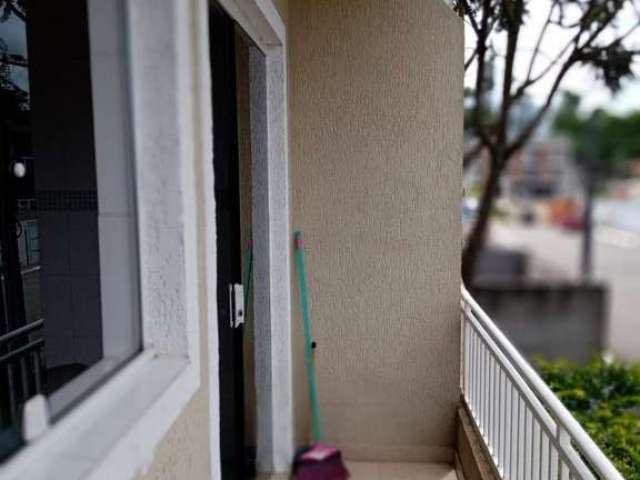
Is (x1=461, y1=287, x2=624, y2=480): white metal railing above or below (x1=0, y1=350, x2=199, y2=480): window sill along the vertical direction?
below

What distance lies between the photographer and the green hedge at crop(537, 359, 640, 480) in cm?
249

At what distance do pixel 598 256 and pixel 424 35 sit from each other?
31726mm

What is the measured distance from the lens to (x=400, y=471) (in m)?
2.99

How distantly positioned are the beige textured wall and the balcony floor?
5 centimetres

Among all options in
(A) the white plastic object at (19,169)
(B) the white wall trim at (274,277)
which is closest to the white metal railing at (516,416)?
(B) the white wall trim at (274,277)

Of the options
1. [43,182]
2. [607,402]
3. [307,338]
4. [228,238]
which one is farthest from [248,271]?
[607,402]

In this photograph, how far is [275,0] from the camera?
2.35 metres

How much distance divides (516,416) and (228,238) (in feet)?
4.19

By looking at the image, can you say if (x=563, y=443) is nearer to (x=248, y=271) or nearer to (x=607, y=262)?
(x=248, y=271)

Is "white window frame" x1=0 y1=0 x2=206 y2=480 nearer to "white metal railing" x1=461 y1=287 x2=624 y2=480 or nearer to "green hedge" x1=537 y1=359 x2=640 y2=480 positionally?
"white metal railing" x1=461 y1=287 x2=624 y2=480

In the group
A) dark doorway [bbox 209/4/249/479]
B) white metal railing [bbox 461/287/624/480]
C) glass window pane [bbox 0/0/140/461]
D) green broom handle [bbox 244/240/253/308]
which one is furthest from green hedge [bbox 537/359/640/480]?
glass window pane [bbox 0/0/140/461]

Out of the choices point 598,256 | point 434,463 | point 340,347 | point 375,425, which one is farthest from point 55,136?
point 598,256

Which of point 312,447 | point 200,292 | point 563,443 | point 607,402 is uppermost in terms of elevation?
point 200,292

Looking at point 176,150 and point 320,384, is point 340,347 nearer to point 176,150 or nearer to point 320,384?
point 320,384
